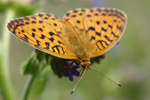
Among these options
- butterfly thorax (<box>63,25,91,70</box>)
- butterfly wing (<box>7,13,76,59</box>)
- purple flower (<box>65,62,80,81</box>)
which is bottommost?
purple flower (<box>65,62,80,81</box>)

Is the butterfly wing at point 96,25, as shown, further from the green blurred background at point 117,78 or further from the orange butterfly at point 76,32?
the green blurred background at point 117,78

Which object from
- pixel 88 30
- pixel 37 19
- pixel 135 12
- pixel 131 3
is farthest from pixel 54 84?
pixel 131 3

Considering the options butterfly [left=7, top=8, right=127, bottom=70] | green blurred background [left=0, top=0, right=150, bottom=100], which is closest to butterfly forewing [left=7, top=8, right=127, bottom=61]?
butterfly [left=7, top=8, right=127, bottom=70]

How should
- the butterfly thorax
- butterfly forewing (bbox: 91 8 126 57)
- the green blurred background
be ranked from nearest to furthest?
the butterfly thorax < butterfly forewing (bbox: 91 8 126 57) < the green blurred background

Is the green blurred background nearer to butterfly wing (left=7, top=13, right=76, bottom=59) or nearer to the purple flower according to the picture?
butterfly wing (left=7, top=13, right=76, bottom=59)

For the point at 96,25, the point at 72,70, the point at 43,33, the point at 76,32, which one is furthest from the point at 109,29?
the point at 43,33

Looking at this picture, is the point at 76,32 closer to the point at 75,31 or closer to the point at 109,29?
the point at 75,31

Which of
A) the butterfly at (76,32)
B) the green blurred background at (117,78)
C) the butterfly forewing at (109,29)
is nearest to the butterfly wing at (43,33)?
the butterfly at (76,32)
